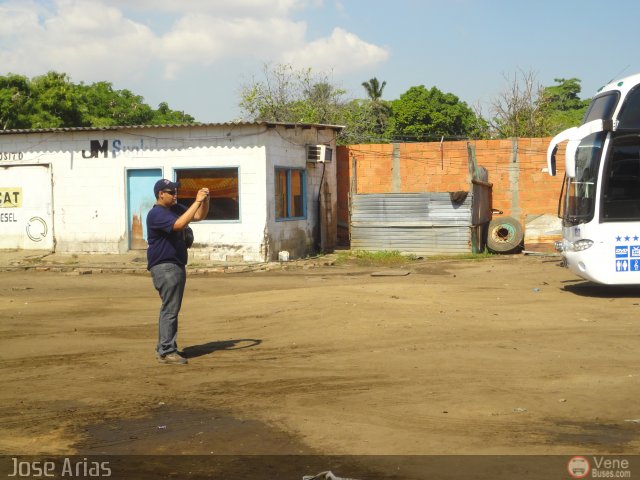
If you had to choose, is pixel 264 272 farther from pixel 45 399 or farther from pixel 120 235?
pixel 45 399

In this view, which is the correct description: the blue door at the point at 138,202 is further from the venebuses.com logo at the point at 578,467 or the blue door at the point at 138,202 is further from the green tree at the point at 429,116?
the green tree at the point at 429,116

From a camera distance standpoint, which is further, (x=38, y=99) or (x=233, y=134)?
(x=38, y=99)

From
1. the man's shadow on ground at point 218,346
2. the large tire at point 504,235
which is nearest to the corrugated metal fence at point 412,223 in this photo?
the large tire at point 504,235

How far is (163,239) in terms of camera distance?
8344mm

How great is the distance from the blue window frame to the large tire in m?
5.09

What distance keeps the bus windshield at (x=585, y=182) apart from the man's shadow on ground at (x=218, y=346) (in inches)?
247

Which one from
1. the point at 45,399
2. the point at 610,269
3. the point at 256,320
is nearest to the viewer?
the point at 45,399

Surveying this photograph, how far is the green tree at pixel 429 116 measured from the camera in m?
47.8

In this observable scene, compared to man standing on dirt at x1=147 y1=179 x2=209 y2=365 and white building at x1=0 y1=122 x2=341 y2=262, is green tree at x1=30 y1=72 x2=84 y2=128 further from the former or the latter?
man standing on dirt at x1=147 y1=179 x2=209 y2=365

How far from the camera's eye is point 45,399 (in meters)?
6.93

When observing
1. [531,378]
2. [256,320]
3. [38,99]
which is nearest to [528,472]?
[531,378]

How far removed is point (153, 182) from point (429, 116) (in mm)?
30415

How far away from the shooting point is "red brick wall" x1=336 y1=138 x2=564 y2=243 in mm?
22906

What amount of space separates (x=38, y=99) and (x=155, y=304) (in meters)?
26.5
